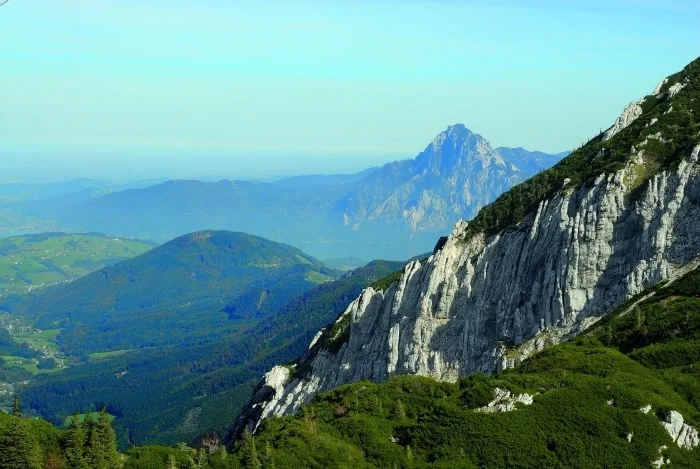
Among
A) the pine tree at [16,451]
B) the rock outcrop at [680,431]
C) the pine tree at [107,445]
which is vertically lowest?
the pine tree at [107,445]

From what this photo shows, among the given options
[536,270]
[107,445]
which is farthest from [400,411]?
[536,270]

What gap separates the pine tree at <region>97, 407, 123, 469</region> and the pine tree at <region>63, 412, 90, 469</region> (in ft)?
5.30

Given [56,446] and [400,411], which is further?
[400,411]

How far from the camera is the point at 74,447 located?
67688 millimetres

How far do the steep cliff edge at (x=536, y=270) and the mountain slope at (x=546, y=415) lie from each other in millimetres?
12309

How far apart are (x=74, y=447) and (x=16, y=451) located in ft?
22.0

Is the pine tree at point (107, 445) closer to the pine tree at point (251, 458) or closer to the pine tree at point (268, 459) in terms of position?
the pine tree at point (251, 458)

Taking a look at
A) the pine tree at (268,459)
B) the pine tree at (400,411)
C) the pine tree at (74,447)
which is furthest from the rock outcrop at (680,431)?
the pine tree at (74,447)

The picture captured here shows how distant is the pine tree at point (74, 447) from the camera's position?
65.8 m

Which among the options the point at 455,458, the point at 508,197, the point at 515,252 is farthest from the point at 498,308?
the point at 455,458

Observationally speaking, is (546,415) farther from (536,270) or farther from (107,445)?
(536,270)

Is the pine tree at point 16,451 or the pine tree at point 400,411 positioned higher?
the pine tree at point 16,451

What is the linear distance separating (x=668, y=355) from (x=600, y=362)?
650 cm

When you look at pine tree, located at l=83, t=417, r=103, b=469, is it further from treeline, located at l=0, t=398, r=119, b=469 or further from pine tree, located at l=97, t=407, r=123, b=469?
pine tree, located at l=97, t=407, r=123, b=469
